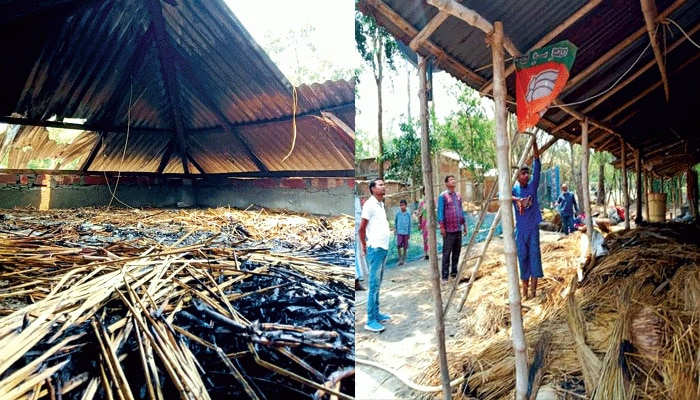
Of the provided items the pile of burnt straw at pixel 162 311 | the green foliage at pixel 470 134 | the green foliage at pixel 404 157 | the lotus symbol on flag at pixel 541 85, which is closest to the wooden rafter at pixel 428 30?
the lotus symbol on flag at pixel 541 85

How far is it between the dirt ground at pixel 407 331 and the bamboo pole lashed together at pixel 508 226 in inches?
18.9

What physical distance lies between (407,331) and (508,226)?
4.97 feet

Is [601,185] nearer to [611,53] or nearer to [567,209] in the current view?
[567,209]

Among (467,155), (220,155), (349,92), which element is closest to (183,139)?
(220,155)

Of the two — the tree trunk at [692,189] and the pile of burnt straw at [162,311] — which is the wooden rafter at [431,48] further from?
the tree trunk at [692,189]

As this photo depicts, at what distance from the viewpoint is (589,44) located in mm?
2328

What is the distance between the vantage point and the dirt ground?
231 centimetres

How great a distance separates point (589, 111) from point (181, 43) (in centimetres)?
316

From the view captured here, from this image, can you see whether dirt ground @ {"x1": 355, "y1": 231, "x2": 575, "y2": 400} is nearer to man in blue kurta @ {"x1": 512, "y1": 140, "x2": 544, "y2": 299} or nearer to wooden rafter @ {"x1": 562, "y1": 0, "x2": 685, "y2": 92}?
man in blue kurta @ {"x1": 512, "y1": 140, "x2": 544, "y2": 299}

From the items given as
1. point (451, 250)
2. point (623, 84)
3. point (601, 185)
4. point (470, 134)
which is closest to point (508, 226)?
point (623, 84)

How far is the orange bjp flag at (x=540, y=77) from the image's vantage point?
186 cm

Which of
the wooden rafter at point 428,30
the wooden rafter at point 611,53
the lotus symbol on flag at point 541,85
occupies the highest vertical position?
the wooden rafter at point 611,53

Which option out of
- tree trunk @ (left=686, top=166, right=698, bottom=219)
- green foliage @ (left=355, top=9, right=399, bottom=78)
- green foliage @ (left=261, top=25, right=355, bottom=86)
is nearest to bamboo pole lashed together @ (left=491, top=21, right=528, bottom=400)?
green foliage @ (left=261, top=25, right=355, bottom=86)

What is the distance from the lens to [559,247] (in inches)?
196
